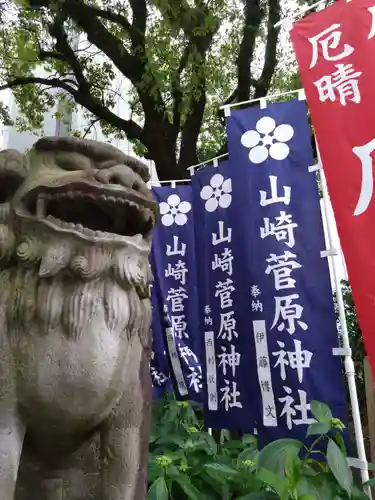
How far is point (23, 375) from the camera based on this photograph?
4.64 ft

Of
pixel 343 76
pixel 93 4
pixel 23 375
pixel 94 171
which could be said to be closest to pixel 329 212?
pixel 343 76

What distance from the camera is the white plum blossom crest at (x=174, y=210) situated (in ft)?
15.0

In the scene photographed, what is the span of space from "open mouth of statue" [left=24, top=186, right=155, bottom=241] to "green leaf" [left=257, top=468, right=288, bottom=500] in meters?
1.09

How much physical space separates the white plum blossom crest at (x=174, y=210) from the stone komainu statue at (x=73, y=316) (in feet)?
9.71

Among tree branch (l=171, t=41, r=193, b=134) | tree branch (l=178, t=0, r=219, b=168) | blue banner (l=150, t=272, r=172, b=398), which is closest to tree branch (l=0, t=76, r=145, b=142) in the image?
tree branch (l=171, t=41, r=193, b=134)

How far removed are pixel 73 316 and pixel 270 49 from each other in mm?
4953

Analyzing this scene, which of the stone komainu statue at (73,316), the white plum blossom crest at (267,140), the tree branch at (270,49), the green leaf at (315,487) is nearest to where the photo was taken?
the stone komainu statue at (73,316)

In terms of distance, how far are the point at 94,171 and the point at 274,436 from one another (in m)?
1.98

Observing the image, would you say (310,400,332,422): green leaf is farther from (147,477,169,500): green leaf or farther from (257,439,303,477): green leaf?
(147,477,169,500): green leaf

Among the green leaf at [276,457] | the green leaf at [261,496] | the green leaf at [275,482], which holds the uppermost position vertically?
the green leaf at [276,457]

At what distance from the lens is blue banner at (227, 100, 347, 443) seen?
273cm

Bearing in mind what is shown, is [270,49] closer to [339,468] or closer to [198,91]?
[198,91]

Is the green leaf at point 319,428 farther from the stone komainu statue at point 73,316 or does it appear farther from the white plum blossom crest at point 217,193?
the white plum blossom crest at point 217,193

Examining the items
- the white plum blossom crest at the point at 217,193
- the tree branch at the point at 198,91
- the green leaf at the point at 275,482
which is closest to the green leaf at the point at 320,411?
the green leaf at the point at 275,482
